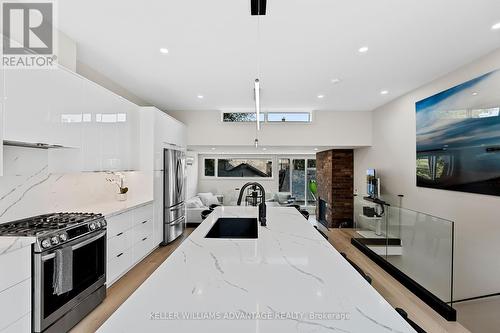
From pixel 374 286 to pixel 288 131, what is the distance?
355cm

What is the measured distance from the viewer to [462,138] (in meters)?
2.97

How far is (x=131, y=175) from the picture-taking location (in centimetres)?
425

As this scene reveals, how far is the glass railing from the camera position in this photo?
289 centimetres

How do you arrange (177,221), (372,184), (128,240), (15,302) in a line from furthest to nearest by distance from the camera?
(372,184) → (177,221) → (128,240) → (15,302)

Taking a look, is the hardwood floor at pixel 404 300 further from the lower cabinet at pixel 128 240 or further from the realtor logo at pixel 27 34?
the realtor logo at pixel 27 34

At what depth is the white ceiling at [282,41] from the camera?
2.04 meters

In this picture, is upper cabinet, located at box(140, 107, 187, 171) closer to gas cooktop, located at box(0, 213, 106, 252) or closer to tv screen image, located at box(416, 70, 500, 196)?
gas cooktop, located at box(0, 213, 106, 252)

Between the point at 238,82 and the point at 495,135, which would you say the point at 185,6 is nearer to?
the point at 238,82

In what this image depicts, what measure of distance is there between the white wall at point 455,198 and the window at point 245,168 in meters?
4.75

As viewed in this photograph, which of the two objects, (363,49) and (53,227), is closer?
(53,227)

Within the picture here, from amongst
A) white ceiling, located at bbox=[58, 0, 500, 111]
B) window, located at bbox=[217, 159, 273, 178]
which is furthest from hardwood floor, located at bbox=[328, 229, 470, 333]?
window, located at bbox=[217, 159, 273, 178]

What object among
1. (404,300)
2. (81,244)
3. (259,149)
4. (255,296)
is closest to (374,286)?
(404,300)

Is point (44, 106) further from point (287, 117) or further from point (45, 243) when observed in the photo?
point (287, 117)

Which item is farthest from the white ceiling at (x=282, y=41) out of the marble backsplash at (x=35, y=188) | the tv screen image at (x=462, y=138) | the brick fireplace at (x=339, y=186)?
the brick fireplace at (x=339, y=186)
